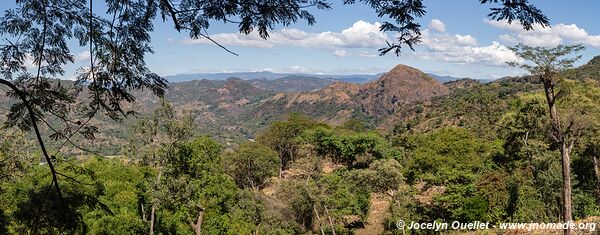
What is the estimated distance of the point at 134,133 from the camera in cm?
1906

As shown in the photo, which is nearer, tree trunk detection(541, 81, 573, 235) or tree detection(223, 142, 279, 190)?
tree trunk detection(541, 81, 573, 235)

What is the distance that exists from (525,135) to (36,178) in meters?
30.5

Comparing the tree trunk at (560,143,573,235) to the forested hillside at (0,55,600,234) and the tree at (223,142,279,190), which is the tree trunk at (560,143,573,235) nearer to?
the forested hillside at (0,55,600,234)

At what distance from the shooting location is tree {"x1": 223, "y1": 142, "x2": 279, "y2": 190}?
4231cm

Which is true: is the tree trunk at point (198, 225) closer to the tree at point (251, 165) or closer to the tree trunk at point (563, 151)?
the tree trunk at point (563, 151)

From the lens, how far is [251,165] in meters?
43.2

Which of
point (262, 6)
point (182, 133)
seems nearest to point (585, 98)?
point (182, 133)

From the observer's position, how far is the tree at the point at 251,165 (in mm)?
42312

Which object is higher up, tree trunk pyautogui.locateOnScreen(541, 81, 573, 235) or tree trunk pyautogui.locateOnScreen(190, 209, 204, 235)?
tree trunk pyautogui.locateOnScreen(541, 81, 573, 235)

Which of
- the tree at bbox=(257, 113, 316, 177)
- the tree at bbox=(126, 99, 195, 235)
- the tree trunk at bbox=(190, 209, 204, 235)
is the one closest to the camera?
the tree at bbox=(126, 99, 195, 235)

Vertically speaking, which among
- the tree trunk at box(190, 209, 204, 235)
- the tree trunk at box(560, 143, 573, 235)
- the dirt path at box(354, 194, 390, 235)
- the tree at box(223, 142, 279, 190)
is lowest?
the dirt path at box(354, 194, 390, 235)

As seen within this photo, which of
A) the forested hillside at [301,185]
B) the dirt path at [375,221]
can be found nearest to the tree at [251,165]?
the forested hillside at [301,185]

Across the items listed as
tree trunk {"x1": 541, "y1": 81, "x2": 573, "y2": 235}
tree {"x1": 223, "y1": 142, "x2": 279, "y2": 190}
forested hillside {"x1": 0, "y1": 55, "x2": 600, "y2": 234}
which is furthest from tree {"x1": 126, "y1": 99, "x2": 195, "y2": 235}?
tree {"x1": 223, "y1": 142, "x2": 279, "y2": 190}

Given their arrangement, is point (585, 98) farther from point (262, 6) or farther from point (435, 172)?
point (262, 6)
